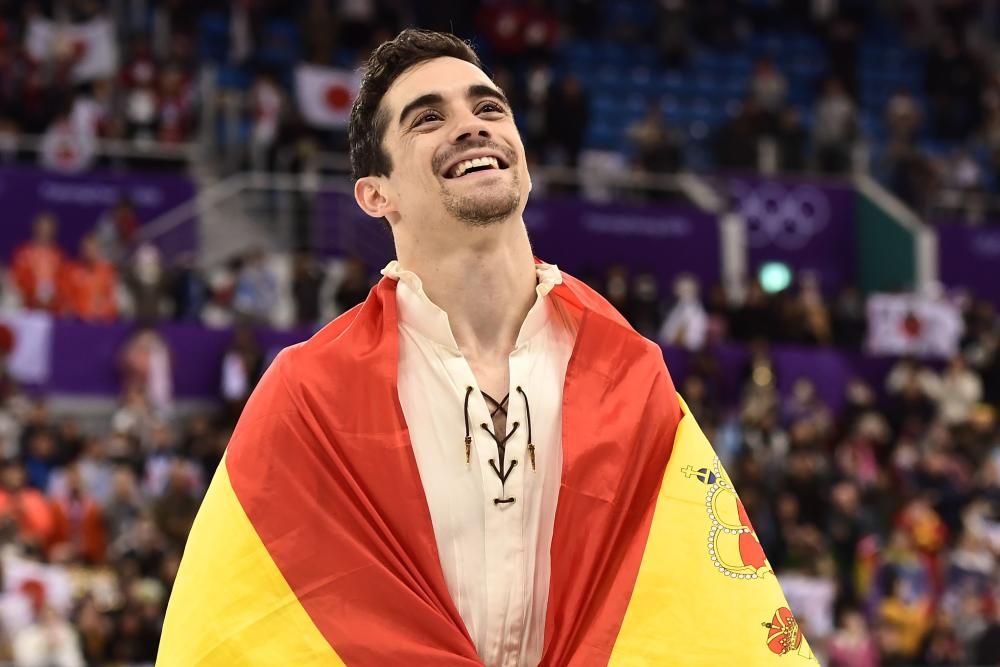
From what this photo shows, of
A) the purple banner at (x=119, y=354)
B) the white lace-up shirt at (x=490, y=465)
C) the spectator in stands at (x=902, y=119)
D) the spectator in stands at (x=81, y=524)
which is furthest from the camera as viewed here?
the spectator in stands at (x=902, y=119)

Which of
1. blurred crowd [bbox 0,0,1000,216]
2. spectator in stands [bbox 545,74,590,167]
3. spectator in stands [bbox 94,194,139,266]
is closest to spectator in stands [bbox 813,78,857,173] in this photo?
blurred crowd [bbox 0,0,1000,216]

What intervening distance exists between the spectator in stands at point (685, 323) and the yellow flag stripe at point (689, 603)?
49.0 ft

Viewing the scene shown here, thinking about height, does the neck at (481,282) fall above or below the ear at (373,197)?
below

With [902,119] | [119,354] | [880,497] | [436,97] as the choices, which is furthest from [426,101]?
[902,119]

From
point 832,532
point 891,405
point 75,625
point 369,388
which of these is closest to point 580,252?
point 891,405

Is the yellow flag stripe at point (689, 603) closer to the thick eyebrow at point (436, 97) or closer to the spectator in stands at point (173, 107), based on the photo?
the thick eyebrow at point (436, 97)

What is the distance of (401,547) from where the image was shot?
4.22 meters

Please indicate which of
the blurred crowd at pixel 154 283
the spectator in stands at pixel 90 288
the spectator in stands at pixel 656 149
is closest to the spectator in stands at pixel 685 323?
the spectator in stands at pixel 656 149

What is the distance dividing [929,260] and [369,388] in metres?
19.5

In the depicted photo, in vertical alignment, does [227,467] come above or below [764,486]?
above

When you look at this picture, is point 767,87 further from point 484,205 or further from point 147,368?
point 484,205

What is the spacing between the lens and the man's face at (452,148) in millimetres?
4336

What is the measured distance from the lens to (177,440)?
52.9 ft

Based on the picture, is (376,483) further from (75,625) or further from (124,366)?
(124,366)
